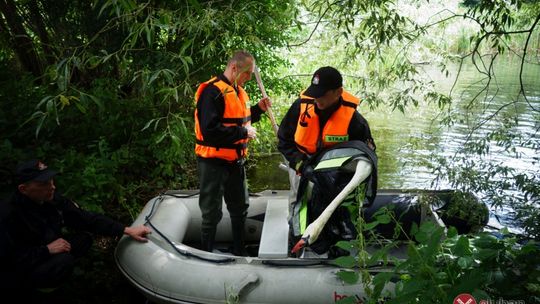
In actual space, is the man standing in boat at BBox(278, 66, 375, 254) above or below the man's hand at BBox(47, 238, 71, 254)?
above

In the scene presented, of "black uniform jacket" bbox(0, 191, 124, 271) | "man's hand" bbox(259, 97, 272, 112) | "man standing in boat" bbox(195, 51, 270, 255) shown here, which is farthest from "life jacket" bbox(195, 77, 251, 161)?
"black uniform jacket" bbox(0, 191, 124, 271)

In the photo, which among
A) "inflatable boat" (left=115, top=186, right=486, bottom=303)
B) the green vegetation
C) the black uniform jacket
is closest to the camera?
the black uniform jacket

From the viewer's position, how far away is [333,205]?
247cm

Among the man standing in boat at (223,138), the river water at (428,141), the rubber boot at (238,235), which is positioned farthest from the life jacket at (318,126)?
the river water at (428,141)

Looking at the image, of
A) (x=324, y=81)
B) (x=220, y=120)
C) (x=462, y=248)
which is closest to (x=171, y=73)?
(x=220, y=120)

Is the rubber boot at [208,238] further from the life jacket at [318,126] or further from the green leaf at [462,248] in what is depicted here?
the green leaf at [462,248]

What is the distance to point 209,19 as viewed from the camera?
8.61 ft

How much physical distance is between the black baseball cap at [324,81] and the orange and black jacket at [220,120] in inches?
21.4

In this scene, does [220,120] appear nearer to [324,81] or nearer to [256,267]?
[324,81]

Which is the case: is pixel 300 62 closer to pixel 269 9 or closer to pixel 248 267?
pixel 269 9

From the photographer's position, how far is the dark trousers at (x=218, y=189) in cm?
310

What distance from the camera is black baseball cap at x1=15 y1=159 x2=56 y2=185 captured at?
2518 mm

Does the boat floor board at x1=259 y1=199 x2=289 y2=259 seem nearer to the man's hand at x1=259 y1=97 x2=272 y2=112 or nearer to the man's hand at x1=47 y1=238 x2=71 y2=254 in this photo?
the man's hand at x1=259 y1=97 x2=272 y2=112

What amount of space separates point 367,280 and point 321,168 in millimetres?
1032
